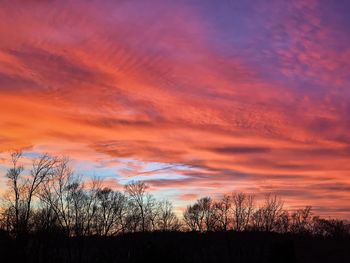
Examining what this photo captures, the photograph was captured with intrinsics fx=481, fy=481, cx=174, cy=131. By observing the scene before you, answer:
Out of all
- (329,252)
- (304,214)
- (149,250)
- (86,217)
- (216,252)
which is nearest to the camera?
(149,250)

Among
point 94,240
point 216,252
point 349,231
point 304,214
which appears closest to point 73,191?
point 94,240

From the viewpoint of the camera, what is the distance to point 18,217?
67.2 m

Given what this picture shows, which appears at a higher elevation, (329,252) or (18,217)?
(18,217)

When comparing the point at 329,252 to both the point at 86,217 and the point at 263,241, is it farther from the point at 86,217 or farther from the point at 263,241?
the point at 86,217

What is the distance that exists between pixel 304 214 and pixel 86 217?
2186 inches

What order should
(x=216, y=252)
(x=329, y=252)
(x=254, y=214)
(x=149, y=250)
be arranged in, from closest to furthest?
(x=149, y=250) → (x=329, y=252) → (x=216, y=252) → (x=254, y=214)

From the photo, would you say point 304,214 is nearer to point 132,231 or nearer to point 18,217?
point 132,231

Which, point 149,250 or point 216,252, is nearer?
point 149,250

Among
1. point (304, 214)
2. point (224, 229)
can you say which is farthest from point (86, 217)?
point (304, 214)

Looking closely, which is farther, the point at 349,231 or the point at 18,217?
the point at 349,231

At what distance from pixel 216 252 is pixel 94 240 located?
2587 centimetres

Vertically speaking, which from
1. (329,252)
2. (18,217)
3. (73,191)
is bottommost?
(329,252)

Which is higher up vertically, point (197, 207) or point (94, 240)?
point (197, 207)

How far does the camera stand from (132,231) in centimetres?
10262
